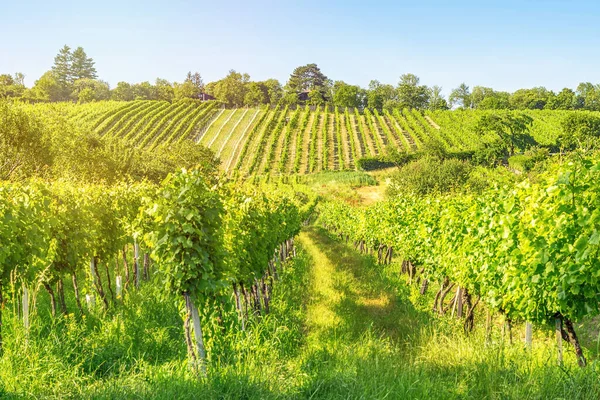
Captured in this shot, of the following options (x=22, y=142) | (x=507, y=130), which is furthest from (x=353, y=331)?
(x=507, y=130)

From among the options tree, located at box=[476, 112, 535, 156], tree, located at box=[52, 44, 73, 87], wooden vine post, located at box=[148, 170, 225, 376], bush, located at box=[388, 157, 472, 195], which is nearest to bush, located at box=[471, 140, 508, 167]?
tree, located at box=[476, 112, 535, 156]

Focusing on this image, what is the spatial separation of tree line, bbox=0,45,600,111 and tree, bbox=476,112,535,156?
124 feet

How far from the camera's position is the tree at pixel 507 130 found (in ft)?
214

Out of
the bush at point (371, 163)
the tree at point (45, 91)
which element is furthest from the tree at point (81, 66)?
the bush at point (371, 163)

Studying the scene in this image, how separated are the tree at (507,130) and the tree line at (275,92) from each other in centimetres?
3777

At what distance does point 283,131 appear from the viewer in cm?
6981

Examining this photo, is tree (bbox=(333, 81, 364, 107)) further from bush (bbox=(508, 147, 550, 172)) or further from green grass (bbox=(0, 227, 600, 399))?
green grass (bbox=(0, 227, 600, 399))

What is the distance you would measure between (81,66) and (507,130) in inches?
5057

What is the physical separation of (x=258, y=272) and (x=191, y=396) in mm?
4252

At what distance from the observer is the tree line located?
9700 centimetres

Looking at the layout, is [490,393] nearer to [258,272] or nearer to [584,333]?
[258,272]

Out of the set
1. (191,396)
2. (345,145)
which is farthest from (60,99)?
(191,396)

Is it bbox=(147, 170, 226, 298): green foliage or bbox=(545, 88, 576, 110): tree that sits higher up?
bbox=(545, 88, 576, 110): tree

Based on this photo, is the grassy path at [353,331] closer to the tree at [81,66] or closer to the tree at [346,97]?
the tree at [346,97]
